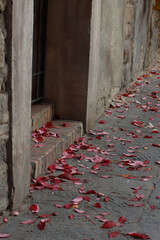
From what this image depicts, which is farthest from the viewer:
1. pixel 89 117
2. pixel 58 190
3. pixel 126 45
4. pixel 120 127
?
pixel 126 45

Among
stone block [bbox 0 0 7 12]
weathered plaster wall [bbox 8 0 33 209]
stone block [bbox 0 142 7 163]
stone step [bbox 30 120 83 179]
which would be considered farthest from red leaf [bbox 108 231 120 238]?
stone block [bbox 0 0 7 12]

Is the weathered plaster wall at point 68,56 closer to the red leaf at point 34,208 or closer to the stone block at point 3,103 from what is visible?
the red leaf at point 34,208

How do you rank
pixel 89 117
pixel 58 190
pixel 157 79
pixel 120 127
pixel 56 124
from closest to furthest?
pixel 58 190 → pixel 56 124 → pixel 89 117 → pixel 120 127 → pixel 157 79

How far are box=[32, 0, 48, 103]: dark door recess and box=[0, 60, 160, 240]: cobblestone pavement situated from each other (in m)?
0.74

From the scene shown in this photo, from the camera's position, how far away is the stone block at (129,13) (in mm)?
6875

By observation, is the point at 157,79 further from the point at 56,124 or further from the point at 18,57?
the point at 18,57

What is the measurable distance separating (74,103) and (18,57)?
209 centimetres

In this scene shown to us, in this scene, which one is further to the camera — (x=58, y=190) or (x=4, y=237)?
(x=58, y=190)

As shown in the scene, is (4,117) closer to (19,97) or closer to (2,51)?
(19,97)

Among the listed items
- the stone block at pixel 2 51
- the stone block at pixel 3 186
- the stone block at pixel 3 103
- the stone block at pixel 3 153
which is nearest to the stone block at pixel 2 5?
the stone block at pixel 2 51

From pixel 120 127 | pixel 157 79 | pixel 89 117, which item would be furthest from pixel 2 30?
pixel 157 79

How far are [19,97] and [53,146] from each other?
1084 millimetres

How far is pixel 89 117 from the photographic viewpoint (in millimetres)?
4984

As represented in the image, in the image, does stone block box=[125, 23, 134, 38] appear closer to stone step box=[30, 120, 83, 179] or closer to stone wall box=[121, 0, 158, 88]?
stone wall box=[121, 0, 158, 88]
